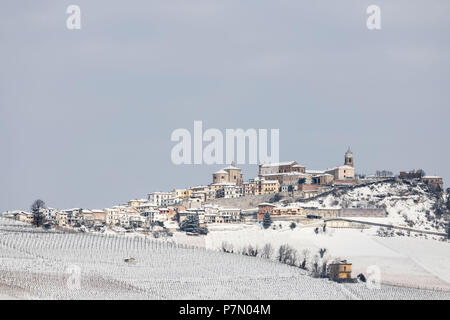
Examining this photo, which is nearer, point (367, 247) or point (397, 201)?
point (367, 247)

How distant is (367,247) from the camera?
508 ft

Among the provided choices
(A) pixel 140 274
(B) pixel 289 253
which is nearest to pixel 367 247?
(B) pixel 289 253

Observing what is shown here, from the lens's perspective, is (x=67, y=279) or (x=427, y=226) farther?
(x=427, y=226)

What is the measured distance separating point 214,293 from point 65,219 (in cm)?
10040

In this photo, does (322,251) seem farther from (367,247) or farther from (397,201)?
(397,201)

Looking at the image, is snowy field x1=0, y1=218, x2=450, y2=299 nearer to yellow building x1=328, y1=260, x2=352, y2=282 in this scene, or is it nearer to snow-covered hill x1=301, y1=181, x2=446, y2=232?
yellow building x1=328, y1=260, x2=352, y2=282

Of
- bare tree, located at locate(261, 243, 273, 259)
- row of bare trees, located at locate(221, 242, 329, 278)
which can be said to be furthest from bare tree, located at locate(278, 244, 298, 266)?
bare tree, located at locate(261, 243, 273, 259)

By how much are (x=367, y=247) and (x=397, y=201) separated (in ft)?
114

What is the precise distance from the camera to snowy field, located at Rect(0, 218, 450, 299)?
3418 inches

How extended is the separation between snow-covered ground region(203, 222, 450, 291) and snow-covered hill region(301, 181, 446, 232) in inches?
486
